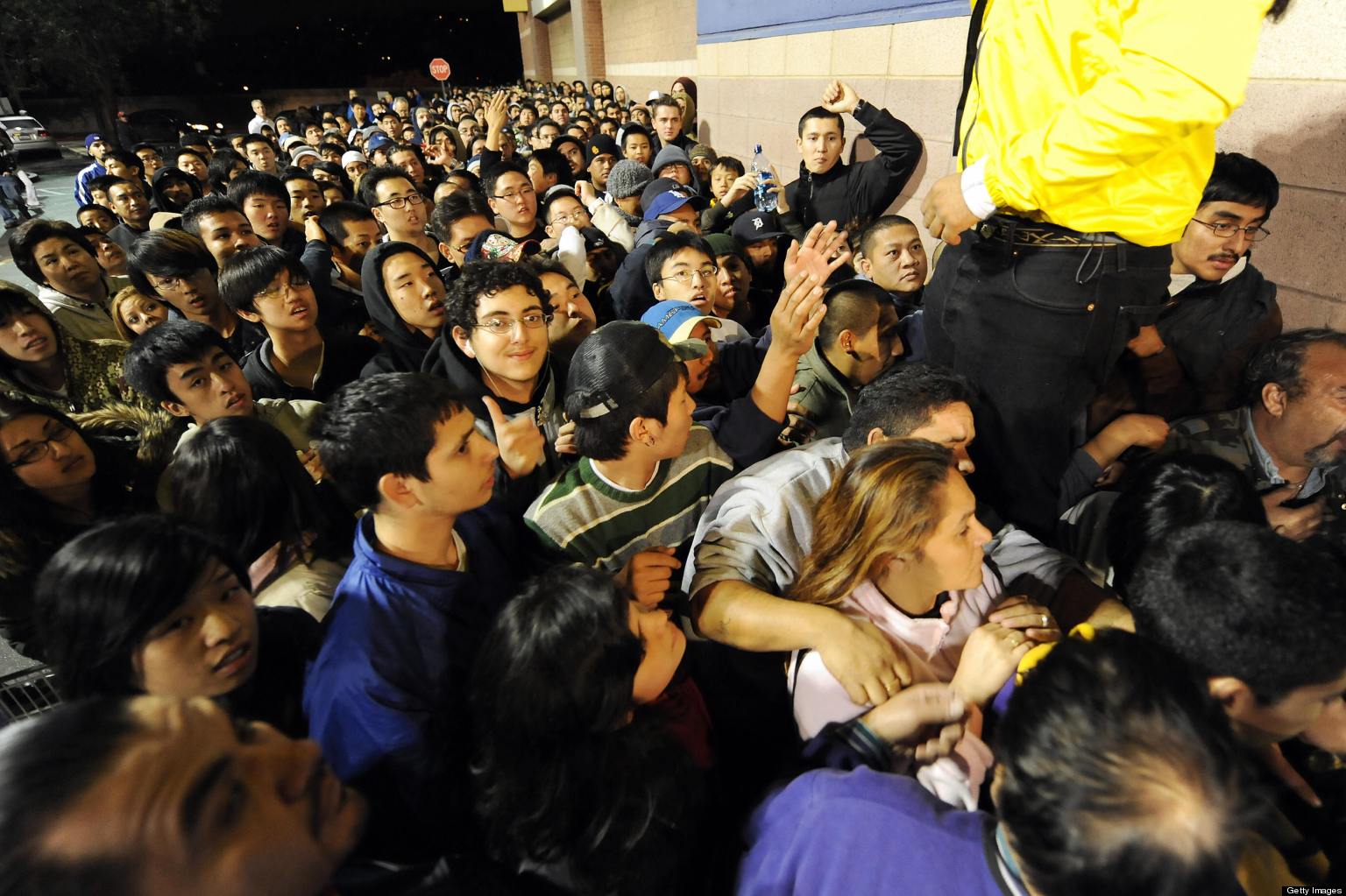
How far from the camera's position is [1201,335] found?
2393 millimetres

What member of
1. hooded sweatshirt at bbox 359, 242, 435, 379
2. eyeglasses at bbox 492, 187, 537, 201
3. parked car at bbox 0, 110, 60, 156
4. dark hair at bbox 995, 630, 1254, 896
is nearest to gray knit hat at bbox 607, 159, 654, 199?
eyeglasses at bbox 492, 187, 537, 201

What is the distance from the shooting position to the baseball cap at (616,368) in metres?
1.85

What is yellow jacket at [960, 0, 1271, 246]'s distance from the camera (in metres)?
1.32

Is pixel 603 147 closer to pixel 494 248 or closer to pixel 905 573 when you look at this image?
pixel 494 248

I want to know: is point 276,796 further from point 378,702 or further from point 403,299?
point 403,299

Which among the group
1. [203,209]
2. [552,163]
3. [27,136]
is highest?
[27,136]

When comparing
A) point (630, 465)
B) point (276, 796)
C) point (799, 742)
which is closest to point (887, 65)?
point (630, 465)

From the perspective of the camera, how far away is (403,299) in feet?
10.2

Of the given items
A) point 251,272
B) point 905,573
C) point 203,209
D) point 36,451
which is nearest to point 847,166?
point 251,272

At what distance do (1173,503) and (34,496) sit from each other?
3.49m

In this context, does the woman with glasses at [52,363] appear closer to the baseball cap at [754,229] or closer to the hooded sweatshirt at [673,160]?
the baseball cap at [754,229]

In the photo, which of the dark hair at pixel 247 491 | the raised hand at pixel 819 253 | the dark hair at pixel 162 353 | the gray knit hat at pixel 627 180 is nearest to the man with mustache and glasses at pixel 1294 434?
the raised hand at pixel 819 253

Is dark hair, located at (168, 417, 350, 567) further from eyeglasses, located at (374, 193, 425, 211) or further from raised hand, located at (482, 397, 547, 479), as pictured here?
eyeglasses, located at (374, 193, 425, 211)

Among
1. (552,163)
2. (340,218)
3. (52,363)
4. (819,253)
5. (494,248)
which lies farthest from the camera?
(552,163)
